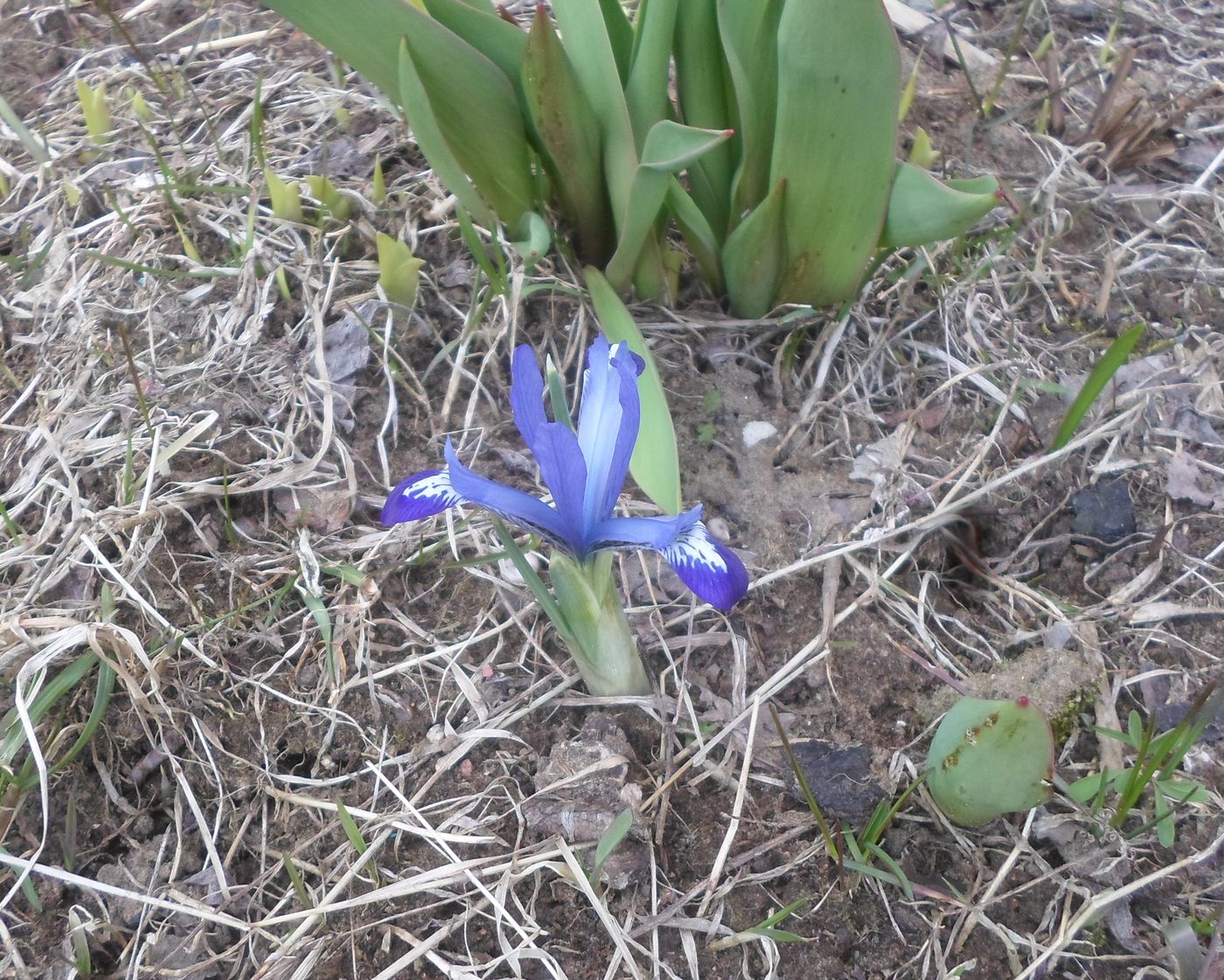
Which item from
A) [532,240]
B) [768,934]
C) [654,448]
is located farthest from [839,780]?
[532,240]

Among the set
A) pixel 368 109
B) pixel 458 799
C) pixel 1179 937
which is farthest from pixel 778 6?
pixel 1179 937

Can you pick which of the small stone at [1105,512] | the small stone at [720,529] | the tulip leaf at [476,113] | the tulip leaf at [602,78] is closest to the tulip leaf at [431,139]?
A: the tulip leaf at [476,113]

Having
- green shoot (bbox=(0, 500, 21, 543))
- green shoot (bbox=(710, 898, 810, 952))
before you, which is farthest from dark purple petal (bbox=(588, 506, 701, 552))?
green shoot (bbox=(0, 500, 21, 543))

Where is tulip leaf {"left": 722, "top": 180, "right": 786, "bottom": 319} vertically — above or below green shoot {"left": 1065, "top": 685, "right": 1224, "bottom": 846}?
above

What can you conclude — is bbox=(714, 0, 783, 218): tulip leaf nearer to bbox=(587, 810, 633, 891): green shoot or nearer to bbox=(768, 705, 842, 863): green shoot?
bbox=(768, 705, 842, 863): green shoot

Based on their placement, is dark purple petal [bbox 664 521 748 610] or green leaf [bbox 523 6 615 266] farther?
green leaf [bbox 523 6 615 266]

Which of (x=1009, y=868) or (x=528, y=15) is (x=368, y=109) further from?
(x=1009, y=868)

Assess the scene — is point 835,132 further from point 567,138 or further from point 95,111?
point 95,111

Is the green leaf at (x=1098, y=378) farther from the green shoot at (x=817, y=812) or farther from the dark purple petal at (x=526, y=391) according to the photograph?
the dark purple petal at (x=526, y=391)

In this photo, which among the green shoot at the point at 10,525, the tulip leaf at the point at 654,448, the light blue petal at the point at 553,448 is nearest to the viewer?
the light blue petal at the point at 553,448
